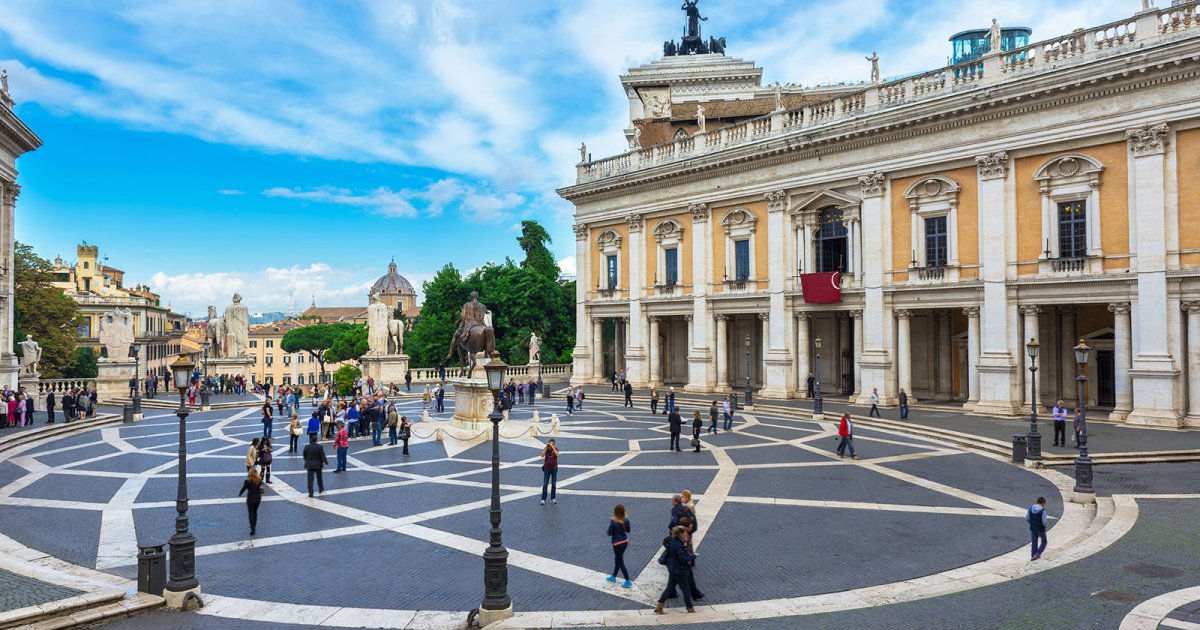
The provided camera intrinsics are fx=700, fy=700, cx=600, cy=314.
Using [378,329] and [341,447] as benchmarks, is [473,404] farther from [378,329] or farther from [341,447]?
[378,329]

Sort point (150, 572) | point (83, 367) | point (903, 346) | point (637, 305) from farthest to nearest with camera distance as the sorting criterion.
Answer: point (83, 367) < point (637, 305) < point (903, 346) < point (150, 572)

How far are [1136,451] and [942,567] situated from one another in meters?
12.6

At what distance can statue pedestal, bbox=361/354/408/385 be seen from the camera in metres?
42.6

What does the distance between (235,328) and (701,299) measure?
93.5 ft

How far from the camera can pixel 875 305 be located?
31391 millimetres

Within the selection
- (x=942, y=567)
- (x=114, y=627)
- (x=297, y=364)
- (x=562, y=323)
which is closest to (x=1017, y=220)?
(x=942, y=567)

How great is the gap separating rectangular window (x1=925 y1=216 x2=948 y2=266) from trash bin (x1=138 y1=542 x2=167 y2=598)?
29.6 meters

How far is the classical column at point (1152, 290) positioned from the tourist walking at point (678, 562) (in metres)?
22.5

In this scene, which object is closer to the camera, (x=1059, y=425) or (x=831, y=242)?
(x=1059, y=425)

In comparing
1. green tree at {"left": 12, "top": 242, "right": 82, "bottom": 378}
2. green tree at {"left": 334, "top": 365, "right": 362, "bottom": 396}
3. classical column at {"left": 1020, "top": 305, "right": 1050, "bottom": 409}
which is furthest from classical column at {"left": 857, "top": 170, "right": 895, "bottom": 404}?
green tree at {"left": 12, "top": 242, "right": 82, "bottom": 378}

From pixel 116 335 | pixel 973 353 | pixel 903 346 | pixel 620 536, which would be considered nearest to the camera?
pixel 620 536

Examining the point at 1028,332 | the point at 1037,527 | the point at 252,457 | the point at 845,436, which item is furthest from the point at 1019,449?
the point at 252,457

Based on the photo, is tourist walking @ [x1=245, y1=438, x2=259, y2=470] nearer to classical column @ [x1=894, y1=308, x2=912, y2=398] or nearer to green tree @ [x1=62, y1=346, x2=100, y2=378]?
classical column @ [x1=894, y1=308, x2=912, y2=398]

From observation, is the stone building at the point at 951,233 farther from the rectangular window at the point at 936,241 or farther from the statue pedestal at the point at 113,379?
the statue pedestal at the point at 113,379
